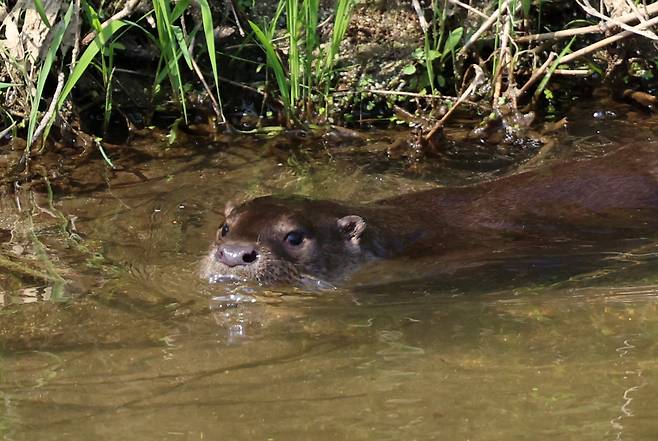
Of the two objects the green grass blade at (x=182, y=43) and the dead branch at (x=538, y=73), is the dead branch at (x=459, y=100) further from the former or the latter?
the green grass blade at (x=182, y=43)

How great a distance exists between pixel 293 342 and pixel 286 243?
918 millimetres

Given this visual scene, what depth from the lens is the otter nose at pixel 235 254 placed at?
4.48m

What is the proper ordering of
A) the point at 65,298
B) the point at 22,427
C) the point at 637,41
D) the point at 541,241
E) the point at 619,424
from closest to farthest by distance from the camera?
the point at 619,424, the point at 22,427, the point at 65,298, the point at 541,241, the point at 637,41

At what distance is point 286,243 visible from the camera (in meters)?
4.68

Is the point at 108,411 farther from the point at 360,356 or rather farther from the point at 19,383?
the point at 360,356

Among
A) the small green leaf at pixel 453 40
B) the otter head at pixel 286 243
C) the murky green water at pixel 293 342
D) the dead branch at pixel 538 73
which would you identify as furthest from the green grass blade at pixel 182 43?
the dead branch at pixel 538 73

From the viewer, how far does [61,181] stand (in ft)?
19.1

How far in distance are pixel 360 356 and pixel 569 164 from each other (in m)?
2.28

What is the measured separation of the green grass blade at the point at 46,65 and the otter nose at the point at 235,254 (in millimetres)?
1392

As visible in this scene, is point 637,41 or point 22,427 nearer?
point 22,427

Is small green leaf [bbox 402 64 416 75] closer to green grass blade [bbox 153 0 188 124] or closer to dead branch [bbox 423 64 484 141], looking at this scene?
dead branch [bbox 423 64 484 141]

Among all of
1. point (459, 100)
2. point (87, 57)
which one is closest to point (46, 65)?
point (87, 57)

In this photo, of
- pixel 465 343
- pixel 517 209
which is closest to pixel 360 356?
pixel 465 343

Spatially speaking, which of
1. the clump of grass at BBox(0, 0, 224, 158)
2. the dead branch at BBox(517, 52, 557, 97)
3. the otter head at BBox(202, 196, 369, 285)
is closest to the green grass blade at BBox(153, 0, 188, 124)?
the clump of grass at BBox(0, 0, 224, 158)
